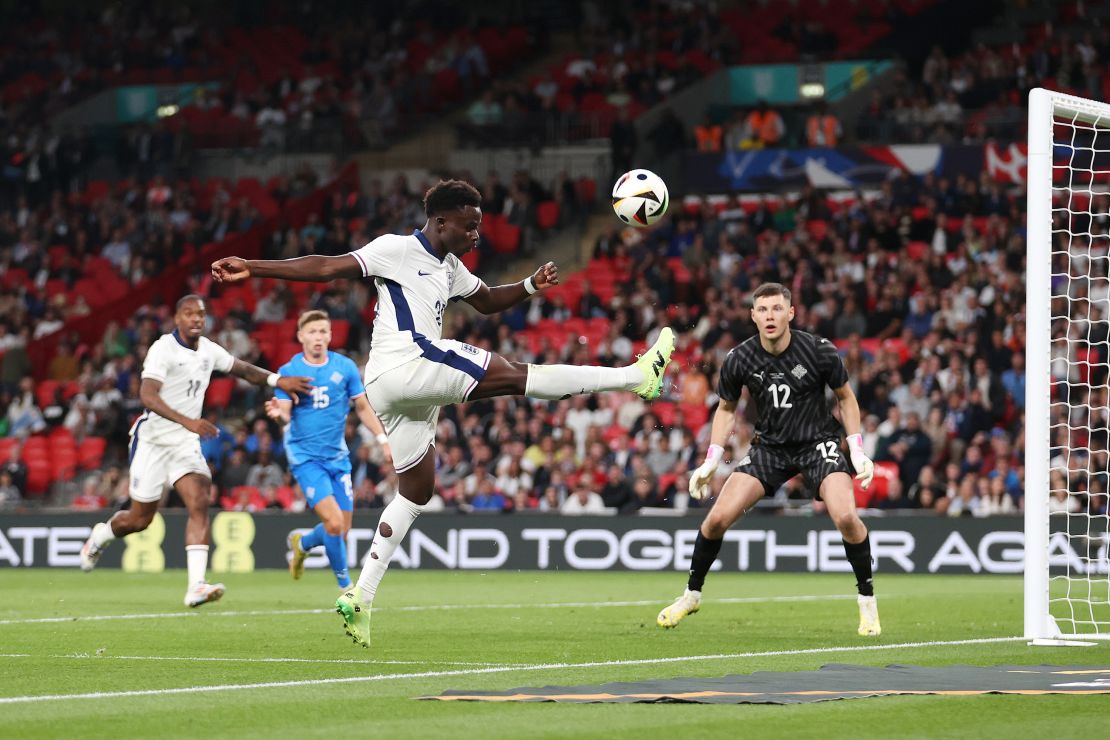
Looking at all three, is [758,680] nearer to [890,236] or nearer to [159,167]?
[890,236]

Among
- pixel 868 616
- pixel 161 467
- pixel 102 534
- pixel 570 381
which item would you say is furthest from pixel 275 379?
pixel 868 616

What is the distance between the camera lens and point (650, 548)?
21.6 metres

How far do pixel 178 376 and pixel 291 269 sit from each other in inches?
216

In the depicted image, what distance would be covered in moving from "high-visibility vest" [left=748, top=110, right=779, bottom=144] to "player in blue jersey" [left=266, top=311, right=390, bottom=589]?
17.0 m

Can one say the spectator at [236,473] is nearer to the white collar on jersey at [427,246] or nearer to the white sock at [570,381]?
the white collar on jersey at [427,246]

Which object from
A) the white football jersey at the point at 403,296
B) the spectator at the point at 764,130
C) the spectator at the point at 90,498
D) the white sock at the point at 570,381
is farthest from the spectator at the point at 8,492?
the white sock at the point at 570,381

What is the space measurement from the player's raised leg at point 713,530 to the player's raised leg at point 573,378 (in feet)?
6.49

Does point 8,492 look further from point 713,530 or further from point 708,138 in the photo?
point 713,530

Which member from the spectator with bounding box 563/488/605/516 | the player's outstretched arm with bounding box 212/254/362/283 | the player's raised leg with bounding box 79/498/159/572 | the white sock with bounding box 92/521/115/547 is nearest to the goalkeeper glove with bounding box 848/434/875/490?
the player's outstretched arm with bounding box 212/254/362/283

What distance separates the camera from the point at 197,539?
14.6m

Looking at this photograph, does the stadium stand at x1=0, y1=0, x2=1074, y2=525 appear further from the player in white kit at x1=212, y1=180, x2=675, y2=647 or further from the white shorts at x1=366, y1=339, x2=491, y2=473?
the white shorts at x1=366, y1=339, x2=491, y2=473

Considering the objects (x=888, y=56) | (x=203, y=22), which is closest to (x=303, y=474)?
(x=888, y=56)

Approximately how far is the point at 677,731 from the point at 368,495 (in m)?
17.7

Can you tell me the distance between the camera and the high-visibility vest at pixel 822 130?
30.1m
